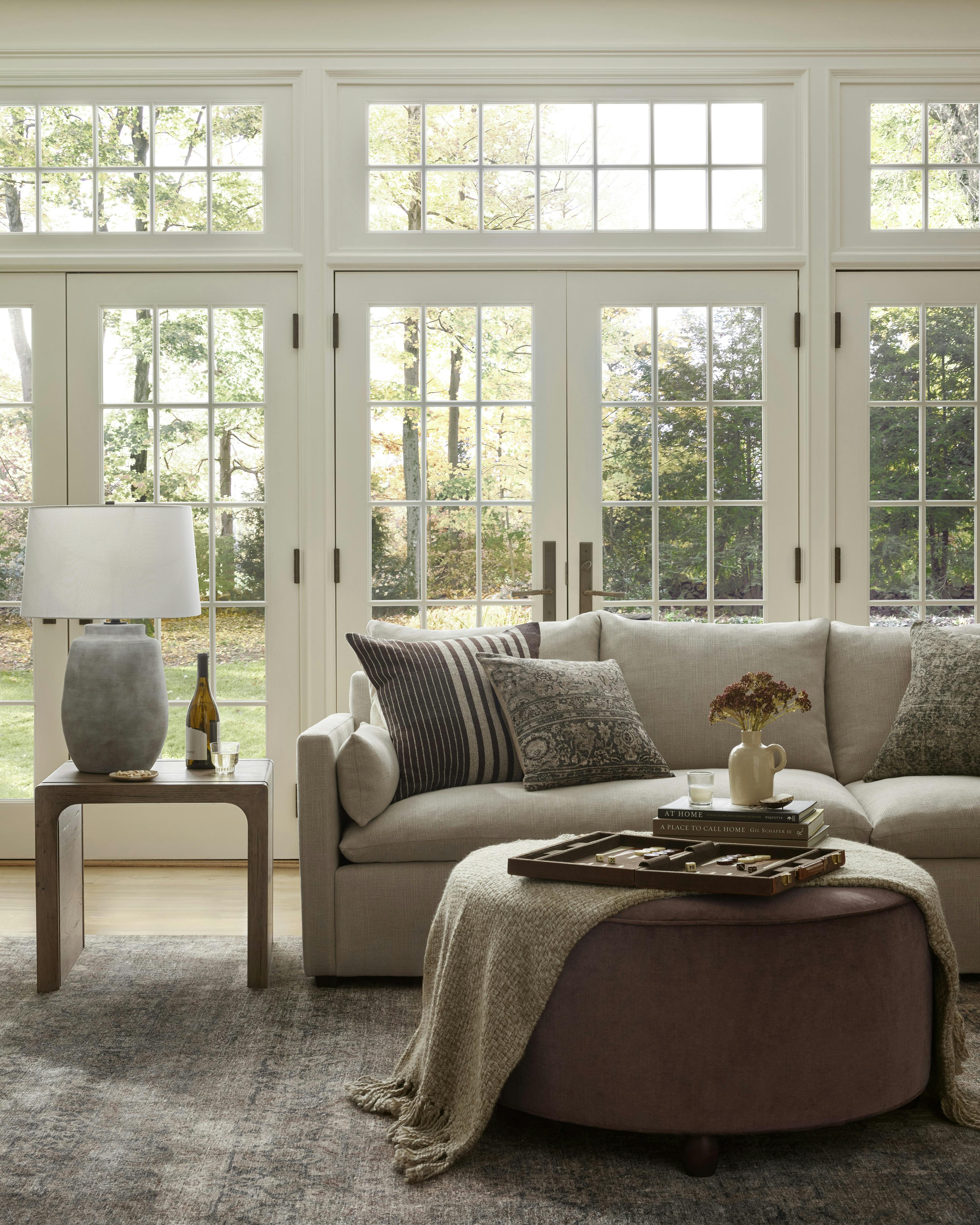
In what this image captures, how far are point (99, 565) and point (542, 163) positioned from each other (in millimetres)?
2335

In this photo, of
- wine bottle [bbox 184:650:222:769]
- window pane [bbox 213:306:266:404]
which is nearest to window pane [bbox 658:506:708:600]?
window pane [bbox 213:306:266:404]

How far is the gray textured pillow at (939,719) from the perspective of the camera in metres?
3.03

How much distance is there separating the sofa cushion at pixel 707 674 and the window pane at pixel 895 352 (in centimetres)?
113

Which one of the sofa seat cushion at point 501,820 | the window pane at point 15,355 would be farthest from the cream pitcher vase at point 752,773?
the window pane at point 15,355

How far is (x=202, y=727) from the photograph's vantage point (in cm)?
291

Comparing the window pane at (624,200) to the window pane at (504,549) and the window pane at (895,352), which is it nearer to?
the window pane at (895,352)

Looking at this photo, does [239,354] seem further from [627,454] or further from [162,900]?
[162,900]

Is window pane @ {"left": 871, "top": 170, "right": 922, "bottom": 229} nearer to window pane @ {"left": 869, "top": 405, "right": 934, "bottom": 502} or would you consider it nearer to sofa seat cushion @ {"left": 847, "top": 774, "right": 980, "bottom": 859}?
window pane @ {"left": 869, "top": 405, "right": 934, "bottom": 502}

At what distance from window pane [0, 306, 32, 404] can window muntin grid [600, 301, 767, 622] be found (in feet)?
7.13

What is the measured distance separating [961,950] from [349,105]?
347 cm

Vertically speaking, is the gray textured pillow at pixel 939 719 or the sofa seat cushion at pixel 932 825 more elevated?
the gray textured pillow at pixel 939 719

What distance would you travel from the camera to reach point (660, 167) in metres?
4.05

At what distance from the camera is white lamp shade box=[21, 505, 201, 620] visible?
2.75 metres

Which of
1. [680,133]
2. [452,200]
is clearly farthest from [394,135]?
[680,133]
